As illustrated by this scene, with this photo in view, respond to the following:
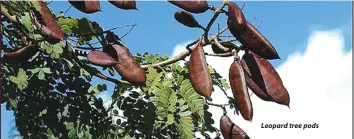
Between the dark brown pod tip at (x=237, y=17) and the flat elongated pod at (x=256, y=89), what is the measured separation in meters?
0.17

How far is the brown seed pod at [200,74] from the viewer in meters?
1.85

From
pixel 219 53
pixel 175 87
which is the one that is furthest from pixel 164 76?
pixel 219 53

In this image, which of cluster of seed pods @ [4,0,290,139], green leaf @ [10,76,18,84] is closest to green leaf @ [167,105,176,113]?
cluster of seed pods @ [4,0,290,139]

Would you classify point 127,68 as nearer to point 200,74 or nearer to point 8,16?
point 200,74

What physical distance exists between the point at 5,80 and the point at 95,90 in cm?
41

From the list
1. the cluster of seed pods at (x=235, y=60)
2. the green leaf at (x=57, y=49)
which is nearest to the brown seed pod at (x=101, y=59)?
the cluster of seed pods at (x=235, y=60)

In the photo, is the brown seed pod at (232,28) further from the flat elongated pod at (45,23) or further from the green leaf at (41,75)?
the green leaf at (41,75)

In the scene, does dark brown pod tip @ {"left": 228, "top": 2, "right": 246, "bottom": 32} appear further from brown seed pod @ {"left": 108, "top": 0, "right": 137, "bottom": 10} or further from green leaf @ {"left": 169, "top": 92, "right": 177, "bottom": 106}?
green leaf @ {"left": 169, "top": 92, "right": 177, "bottom": 106}

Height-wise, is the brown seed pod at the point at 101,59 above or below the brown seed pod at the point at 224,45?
below

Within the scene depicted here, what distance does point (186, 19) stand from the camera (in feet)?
6.66

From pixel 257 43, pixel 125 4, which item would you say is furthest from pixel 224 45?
pixel 125 4

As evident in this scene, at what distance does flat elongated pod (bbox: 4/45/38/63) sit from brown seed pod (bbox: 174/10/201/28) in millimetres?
476

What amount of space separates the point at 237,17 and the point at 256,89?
24cm

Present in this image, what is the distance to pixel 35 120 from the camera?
7.36 ft
